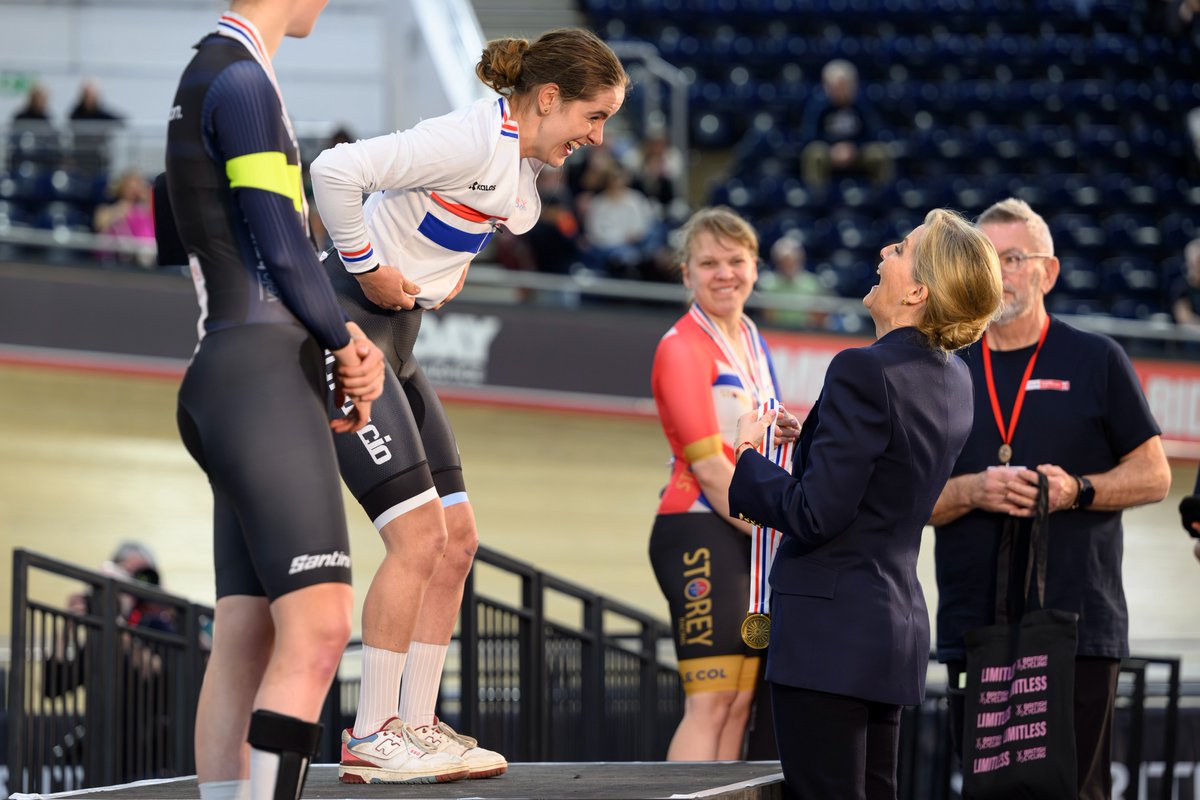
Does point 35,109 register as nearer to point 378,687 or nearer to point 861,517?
point 378,687

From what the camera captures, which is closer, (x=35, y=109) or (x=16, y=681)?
(x=16, y=681)

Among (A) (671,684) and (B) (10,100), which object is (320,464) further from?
(B) (10,100)

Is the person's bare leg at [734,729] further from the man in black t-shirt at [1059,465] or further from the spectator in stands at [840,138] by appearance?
the spectator in stands at [840,138]

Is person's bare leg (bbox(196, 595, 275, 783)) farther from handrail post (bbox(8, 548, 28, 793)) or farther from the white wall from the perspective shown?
the white wall

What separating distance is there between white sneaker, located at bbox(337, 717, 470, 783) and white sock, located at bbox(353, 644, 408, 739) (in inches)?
0.8

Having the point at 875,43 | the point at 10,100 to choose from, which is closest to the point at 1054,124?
the point at 875,43

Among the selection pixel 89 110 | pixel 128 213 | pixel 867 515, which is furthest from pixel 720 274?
pixel 89 110

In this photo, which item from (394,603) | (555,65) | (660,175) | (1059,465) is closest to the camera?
(394,603)

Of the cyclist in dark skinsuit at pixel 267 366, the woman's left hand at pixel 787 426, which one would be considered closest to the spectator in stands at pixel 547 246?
the woman's left hand at pixel 787 426

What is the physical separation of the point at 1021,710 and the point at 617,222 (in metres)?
7.49

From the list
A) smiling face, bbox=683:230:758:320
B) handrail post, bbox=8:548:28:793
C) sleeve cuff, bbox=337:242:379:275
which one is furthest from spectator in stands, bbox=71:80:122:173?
sleeve cuff, bbox=337:242:379:275

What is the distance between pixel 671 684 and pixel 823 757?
3573 mm

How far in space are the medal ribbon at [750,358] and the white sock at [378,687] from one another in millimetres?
1391

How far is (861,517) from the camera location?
2951 millimetres
